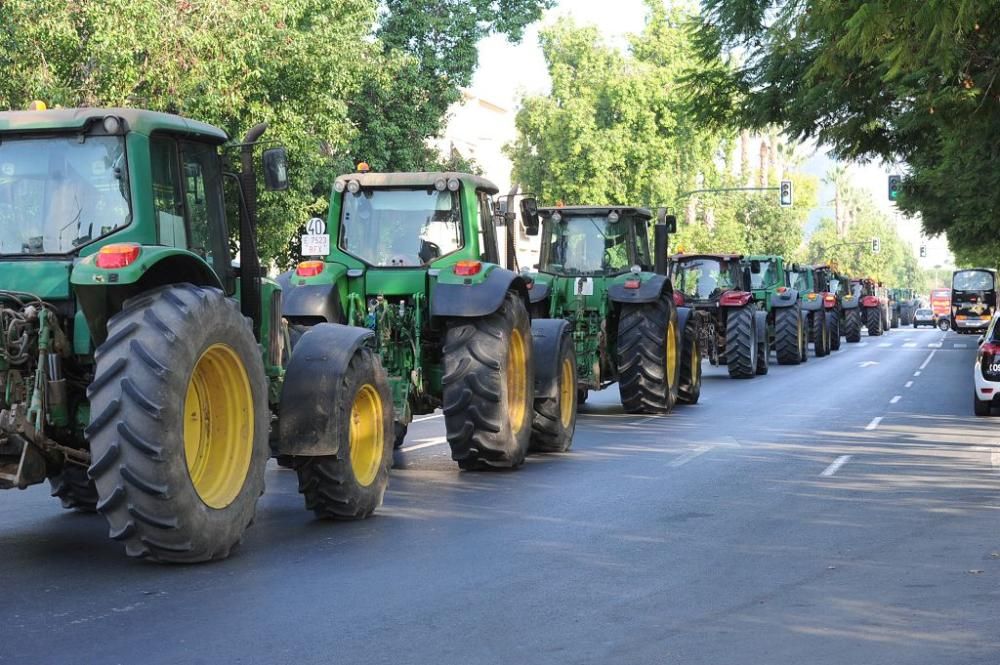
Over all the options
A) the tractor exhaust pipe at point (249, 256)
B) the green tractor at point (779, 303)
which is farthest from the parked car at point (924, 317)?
the tractor exhaust pipe at point (249, 256)

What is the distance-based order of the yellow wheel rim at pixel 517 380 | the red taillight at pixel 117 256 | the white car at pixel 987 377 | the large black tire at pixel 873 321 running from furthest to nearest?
the large black tire at pixel 873 321
the white car at pixel 987 377
the yellow wheel rim at pixel 517 380
the red taillight at pixel 117 256

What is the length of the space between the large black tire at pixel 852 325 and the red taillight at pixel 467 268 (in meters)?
44.8

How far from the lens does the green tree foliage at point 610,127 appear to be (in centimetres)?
7019

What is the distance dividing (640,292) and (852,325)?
1497 inches

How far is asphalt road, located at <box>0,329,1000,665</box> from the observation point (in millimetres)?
6918

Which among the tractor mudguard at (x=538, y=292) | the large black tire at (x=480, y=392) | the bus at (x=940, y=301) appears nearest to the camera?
the large black tire at (x=480, y=392)

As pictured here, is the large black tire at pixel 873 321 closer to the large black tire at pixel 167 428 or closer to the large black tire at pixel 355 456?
the large black tire at pixel 355 456

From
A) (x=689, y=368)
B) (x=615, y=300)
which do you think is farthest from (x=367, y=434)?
(x=689, y=368)

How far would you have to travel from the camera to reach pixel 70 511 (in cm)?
1127

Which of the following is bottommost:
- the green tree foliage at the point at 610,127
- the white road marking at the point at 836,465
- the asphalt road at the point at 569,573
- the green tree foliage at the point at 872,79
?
the white road marking at the point at 836,465

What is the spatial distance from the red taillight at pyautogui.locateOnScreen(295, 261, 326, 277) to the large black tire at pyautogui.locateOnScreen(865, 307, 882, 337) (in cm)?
5655

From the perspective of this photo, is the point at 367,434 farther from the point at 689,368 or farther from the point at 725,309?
the point at 725,309

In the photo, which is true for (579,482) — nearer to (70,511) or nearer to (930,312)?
(70,511)

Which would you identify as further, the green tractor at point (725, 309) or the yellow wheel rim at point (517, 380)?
the green tractor at point (725, 309)
